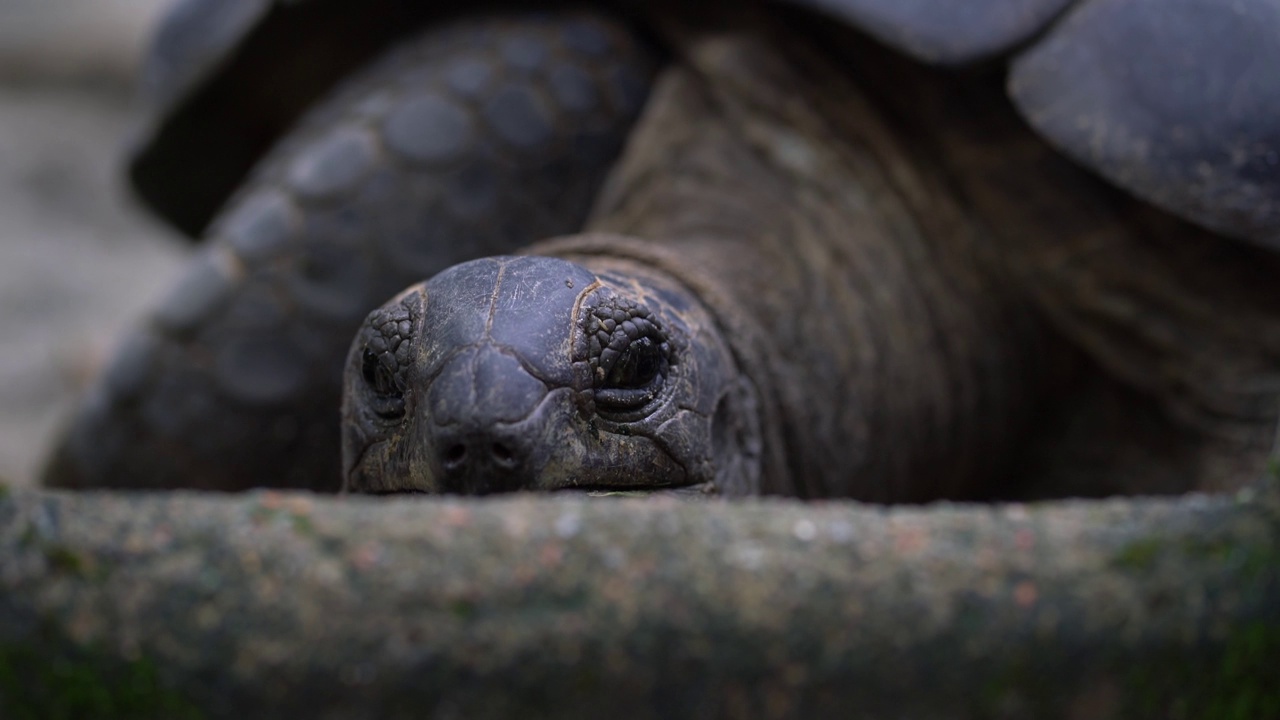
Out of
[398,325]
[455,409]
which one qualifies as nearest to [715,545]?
[455,409]

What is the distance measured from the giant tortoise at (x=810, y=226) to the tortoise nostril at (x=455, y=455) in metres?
0.48

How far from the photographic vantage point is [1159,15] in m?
2.03

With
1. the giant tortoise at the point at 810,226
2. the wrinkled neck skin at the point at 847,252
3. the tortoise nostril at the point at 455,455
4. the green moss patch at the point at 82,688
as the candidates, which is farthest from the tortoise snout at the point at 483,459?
the wrinkled neck skin at the point at 847,252

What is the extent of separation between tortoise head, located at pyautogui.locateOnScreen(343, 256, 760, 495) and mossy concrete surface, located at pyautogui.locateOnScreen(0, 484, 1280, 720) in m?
0.51

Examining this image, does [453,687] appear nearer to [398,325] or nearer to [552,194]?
[398,325]

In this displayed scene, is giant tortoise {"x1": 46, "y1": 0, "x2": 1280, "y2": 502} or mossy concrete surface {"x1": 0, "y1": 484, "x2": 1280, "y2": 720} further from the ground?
mossy concrete surface {"x1": 0, "y1": 484, "x2": 1280, "y2": 720}

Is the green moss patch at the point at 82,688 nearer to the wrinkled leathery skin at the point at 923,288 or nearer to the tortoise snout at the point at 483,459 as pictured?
the tortoise snout at the point at 483,459

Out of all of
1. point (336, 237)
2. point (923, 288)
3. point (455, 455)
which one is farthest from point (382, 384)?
point (923, 288)

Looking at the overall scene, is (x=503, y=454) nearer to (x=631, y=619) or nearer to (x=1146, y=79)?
(x=631, y=619)

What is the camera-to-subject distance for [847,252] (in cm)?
251

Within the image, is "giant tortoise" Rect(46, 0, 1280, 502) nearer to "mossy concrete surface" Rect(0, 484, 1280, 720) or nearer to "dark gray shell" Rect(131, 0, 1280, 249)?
"dark gray shell" Rect(131, 0, 1280, 249)

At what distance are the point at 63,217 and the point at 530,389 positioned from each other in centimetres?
584

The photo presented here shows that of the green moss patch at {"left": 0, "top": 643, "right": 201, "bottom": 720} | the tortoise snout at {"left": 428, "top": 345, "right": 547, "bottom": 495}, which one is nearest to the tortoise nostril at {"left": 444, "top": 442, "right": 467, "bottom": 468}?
the tortoise snout at {"left": 428, "top": 345, "right": 547, "bottom": 495}

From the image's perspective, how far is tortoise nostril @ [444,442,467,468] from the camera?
1.49 meters
